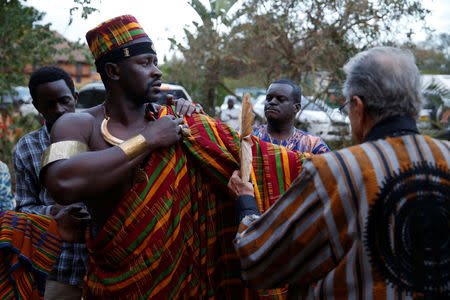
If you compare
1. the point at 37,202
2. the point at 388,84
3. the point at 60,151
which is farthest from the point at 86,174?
the point at 388,84

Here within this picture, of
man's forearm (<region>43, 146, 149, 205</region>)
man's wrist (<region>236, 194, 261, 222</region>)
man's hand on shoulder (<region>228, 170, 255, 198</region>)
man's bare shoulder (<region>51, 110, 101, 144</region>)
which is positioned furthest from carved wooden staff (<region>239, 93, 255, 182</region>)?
man's bare shoulder (<region>51, 110, 101, 144</region>)

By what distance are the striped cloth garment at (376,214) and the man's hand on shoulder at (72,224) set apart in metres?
1.30

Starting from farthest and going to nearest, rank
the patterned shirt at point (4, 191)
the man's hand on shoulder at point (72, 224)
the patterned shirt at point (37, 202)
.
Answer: the patterned shirt at point (4, 191) < the patterned shirt at point (37, 202) < the man's hand on shoulder at point (72, 224)

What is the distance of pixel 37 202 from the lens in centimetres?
291

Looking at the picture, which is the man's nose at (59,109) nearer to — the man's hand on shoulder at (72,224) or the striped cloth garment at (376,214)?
the man's hand on shoulder at (72,224)

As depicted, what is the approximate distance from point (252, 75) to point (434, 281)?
29.9 ft

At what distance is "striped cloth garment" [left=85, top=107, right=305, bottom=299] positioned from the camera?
2.23 meters

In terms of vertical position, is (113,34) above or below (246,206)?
above

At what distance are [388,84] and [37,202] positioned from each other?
227cm

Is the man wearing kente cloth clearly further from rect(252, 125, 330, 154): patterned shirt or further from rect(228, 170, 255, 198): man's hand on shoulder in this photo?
rect(252, 125, 330, 154): patterned shirt

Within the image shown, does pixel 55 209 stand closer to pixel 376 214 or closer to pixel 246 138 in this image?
pixel 246 138

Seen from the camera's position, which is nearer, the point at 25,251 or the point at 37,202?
the point at 25,251

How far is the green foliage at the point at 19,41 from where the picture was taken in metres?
7.29

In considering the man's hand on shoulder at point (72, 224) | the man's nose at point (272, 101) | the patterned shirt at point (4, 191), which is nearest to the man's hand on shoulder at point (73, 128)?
the man's hand on shoulder at point (72, 224)
